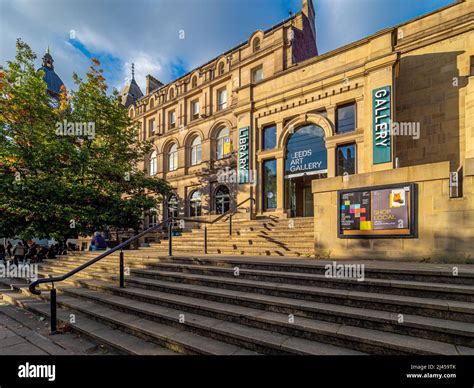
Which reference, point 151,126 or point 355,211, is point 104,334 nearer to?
point 355,211

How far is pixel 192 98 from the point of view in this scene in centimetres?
2317

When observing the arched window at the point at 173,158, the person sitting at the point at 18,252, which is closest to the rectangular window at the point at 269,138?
the arched window at the point at 173,158

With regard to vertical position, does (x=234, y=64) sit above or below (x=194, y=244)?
→ above

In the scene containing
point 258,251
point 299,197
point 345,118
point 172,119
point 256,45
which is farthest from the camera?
point 172,119

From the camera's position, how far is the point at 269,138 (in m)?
14.6

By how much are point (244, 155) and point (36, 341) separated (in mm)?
12307

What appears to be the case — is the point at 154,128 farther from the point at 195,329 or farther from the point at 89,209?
the point at 195,329

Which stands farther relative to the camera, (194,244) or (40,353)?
(194,244)

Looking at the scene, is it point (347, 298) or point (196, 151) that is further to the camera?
point (196, 151)

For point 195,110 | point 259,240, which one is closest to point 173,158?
point 195,110

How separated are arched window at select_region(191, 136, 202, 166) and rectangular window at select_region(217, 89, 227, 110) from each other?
3.30m

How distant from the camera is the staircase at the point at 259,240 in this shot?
26.8 feet
